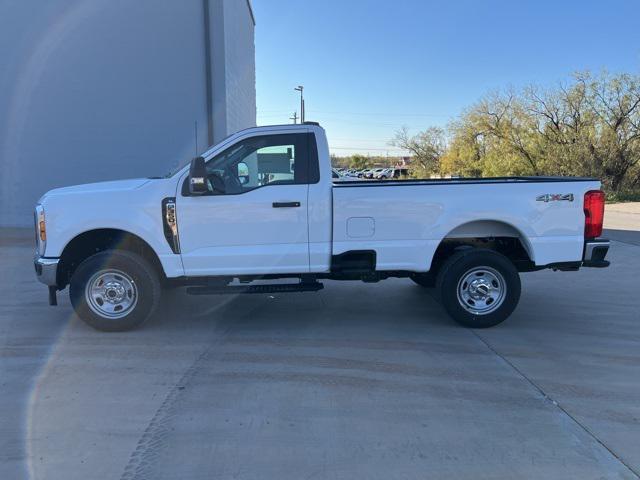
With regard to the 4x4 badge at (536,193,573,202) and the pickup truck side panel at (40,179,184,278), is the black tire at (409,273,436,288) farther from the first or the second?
the pickup truck side panel at (40,179,184,278)

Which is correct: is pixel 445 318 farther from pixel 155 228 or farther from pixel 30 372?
pixel 30 372

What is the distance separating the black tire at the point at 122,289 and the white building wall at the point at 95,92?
9.42m

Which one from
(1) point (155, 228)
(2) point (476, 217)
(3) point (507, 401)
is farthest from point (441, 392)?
(1) point (155, 228)

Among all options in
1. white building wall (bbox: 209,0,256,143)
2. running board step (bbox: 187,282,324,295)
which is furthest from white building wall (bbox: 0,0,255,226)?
running board step (bbox: 187,282,324,295)

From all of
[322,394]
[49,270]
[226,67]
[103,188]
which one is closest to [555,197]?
[322,394]

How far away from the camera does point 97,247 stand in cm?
584

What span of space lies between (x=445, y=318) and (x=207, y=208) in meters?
3.02

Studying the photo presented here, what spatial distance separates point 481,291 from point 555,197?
125 cm

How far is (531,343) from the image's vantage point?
5281 mm

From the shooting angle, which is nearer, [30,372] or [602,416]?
[602,416]

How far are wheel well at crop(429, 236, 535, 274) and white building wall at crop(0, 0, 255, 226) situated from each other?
991 cm

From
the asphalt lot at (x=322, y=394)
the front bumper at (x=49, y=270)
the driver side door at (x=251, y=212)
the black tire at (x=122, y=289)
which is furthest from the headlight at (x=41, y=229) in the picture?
the driver side door at (x=251, y=212)

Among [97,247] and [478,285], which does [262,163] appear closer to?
[97,247]

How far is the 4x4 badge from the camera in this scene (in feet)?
18.2
